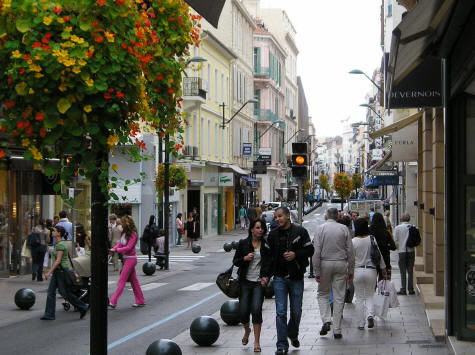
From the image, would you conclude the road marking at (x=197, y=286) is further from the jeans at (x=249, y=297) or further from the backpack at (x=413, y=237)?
the jeans at (x=249, y=297)

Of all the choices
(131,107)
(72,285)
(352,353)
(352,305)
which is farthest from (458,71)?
(72,285)

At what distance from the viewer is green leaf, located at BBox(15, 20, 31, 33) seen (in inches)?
220

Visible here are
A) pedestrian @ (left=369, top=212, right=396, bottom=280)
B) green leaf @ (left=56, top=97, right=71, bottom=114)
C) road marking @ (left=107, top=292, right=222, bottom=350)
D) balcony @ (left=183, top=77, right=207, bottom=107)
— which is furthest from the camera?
balcony @ (left=183, top=77, right=207, bottom=107)

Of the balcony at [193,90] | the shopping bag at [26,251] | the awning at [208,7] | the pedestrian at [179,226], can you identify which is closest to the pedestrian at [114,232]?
the shopping bag at [26,251]

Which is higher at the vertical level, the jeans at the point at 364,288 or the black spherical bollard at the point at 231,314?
the jeans at the point at 364,288

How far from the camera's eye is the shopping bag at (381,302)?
12414 mm

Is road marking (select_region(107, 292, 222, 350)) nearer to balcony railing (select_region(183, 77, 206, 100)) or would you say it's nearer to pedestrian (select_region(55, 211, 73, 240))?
pedestrian (select_region(55, 211, 73, 240))

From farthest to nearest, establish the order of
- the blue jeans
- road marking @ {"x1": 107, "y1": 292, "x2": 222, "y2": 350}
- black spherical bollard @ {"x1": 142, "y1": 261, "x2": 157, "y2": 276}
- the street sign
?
1. the street sign
2. black spherical bollard @ {"x1": 142, "y1": 261, "x2": 157, "y2": 276}
3. road marking @ {"x1": 107, "y1": 292, "x2": 222, "y2": 350}
4. the blue jeans

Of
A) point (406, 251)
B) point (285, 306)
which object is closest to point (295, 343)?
point (285, 306)

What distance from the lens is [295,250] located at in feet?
33.8

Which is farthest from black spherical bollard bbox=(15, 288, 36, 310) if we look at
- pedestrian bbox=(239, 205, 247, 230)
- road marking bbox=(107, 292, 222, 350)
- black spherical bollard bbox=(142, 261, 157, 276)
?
pedestrian bbox=(239, 205, 247, 230)

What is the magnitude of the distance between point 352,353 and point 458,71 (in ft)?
12.1

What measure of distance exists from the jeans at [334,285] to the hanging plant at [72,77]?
5.64 meters

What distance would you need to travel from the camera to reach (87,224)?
30.0 metres
